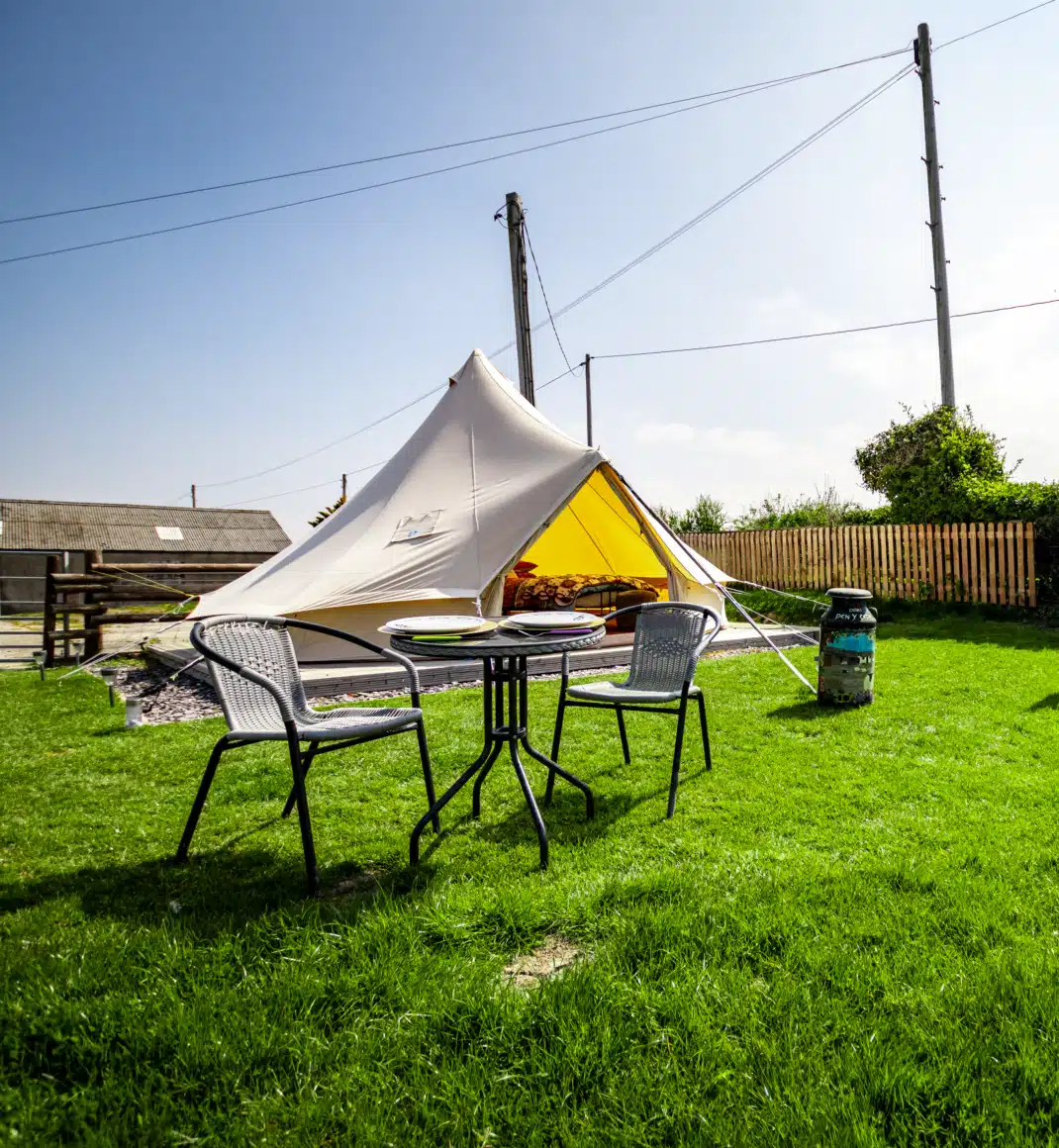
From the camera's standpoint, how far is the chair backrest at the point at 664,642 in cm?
368

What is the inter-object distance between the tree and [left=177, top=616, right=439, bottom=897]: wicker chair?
10.1m

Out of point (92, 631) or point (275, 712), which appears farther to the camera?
point (92, 631)

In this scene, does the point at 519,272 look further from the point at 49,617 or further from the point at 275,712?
the point at 275,712

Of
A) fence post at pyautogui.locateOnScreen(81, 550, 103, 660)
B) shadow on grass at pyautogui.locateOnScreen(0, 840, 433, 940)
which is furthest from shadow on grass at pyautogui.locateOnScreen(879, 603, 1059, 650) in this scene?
fence post at pyautogui.locateOnScreen(81, 550, 103, 660)

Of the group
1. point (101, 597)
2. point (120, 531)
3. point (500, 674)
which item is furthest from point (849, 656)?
point (120, 531)

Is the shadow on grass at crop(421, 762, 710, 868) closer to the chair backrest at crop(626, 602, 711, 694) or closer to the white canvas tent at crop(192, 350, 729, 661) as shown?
the chair backrest at crop(626, 602, 711, 694)

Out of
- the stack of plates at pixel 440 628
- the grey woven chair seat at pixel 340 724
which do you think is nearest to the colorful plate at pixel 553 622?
the stack of plates at pixel 440 628

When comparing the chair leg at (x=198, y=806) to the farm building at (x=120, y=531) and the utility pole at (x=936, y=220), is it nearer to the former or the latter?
the utility pole at (x=936, y=220)

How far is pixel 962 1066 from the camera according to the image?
4.99 feet

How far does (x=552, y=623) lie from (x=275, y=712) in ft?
4.26

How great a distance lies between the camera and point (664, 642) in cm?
379

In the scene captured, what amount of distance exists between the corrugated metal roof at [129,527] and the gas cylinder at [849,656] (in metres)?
24.7

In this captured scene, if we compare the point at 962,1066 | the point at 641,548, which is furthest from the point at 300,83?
the point at 962,1066

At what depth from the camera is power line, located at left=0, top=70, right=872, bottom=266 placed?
10898 mm
